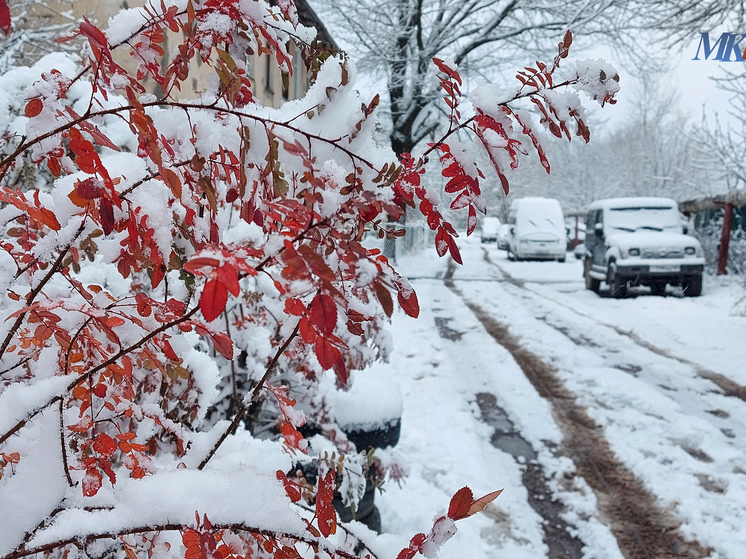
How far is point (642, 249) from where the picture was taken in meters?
10.3

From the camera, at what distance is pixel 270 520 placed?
95 cm

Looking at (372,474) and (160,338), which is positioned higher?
(160,338)

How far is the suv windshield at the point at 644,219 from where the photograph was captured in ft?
36.2

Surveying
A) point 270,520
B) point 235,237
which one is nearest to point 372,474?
point 235,237

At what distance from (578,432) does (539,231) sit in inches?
650

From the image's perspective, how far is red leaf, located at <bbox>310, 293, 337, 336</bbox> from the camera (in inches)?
27.9

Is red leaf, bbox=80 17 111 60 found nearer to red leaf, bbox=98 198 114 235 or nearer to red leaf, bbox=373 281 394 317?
red leaf, bbox=98 198 114 235

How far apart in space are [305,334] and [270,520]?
1.33ft

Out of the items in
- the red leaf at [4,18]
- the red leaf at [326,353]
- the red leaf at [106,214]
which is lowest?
the red leaf at [326,353]

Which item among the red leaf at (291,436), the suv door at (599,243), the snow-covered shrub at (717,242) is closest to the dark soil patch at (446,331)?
the suv door at (599,243)

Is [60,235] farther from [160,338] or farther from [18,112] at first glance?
[18,112]

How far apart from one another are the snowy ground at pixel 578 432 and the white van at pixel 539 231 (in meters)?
10.9

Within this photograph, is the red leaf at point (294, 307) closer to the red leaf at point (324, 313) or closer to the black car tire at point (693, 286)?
the red leaf at point (324, 313)

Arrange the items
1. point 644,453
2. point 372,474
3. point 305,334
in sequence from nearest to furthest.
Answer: point 305,334 → point 372,474 → point 644,453
